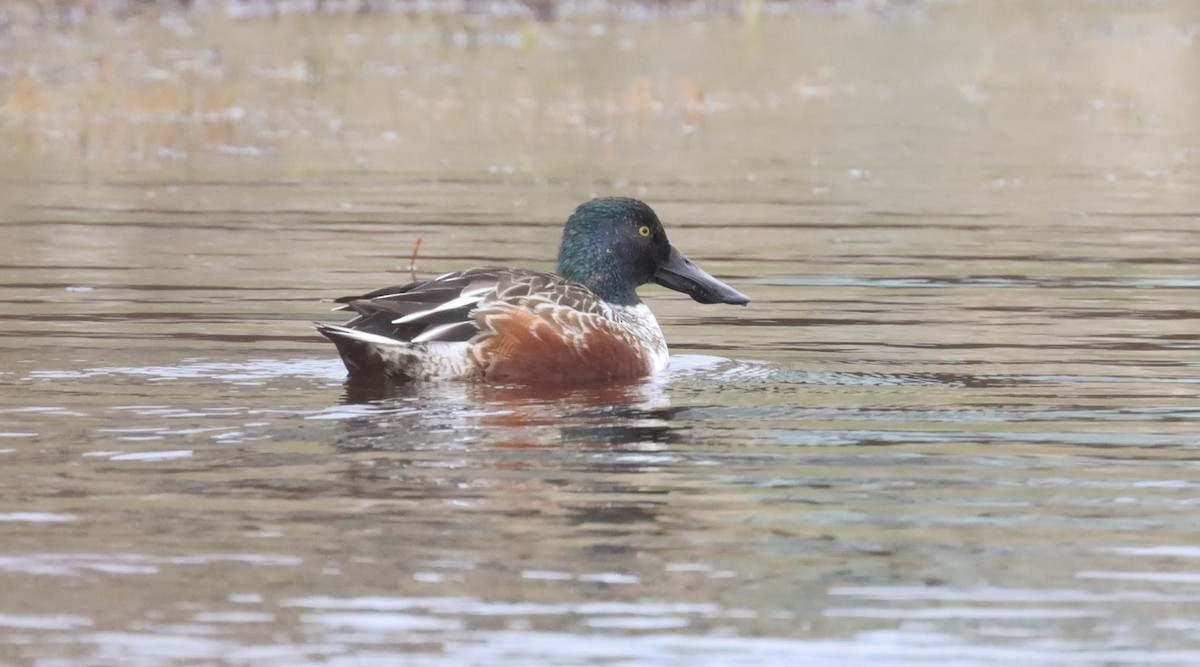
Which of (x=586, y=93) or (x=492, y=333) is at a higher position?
(x=586, y=93)

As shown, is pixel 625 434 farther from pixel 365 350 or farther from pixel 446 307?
pixel 365 350

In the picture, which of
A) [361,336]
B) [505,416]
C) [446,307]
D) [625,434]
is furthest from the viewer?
[446,307]

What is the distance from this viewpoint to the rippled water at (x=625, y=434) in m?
5.66

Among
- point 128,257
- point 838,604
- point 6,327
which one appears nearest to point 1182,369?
point 838,604

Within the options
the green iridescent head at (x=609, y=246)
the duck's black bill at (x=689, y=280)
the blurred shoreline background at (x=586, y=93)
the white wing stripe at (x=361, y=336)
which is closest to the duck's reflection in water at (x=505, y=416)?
the white wing stripe at (x=361, y=336)

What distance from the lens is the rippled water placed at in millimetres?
5660

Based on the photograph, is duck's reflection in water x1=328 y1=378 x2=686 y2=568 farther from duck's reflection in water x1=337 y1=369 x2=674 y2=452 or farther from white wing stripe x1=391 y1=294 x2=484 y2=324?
white wing stripe x1=391 y1=294 x2=484 y2=324

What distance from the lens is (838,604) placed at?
583cm

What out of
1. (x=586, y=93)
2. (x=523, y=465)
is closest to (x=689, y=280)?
(x=523, y=465)

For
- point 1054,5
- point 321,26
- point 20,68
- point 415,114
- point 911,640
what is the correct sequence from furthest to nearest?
point 1054,5 < point 321,26 < point 20,68 < point 415,114 < point 911,640

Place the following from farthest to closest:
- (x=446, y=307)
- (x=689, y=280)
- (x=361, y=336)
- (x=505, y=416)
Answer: (x=689, y=280), (x=446, y=307), (x=361, y=336), (x=505, y=416)

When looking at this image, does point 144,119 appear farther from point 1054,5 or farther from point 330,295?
point 1054,5

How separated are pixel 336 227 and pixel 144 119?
26.4ft

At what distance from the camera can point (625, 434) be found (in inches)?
328
